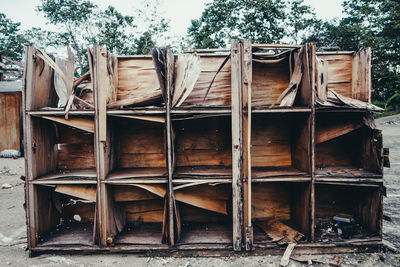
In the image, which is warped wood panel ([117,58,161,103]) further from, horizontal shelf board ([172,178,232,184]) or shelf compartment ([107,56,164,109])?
horizontal shelf board ([172,178,232,184])

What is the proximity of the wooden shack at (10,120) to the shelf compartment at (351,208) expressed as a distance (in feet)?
34.7

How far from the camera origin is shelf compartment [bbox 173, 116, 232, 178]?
3.10 metres

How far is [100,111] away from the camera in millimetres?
2588

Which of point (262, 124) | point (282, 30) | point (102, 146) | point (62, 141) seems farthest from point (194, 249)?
point (282, 30)

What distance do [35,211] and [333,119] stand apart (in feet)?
11.8

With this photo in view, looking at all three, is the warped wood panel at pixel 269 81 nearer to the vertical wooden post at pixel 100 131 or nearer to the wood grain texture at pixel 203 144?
the wood grain texture at pixel 203 144

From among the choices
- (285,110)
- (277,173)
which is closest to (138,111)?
(285,110)

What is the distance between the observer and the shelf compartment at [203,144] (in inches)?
122

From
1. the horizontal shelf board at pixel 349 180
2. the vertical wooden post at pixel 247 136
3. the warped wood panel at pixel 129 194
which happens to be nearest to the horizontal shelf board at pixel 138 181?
the warped wood panel at pixel 129 194

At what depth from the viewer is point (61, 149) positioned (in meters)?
3.18

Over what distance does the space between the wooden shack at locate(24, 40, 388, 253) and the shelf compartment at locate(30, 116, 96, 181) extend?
0.7 inches

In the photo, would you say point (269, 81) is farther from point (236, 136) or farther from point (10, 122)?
point (10, 122)

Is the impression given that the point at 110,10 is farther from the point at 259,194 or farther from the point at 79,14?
the point at 259,194

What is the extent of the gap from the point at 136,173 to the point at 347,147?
268 cm
